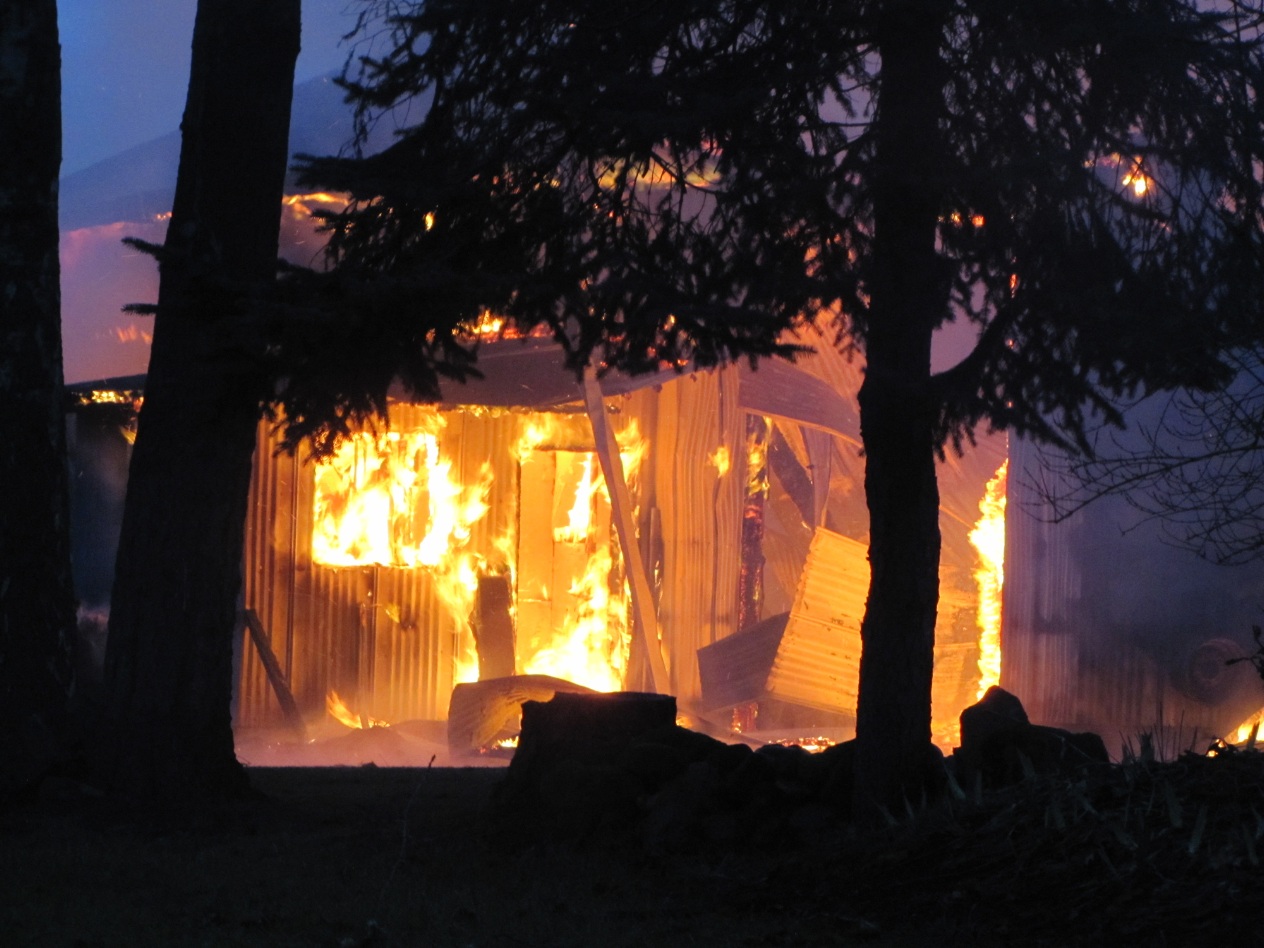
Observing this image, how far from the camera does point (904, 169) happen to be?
21.1ft

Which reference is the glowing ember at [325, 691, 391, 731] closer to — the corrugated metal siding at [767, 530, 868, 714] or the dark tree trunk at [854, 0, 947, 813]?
the corrugated metal siding at [767, 530, 868, 714]

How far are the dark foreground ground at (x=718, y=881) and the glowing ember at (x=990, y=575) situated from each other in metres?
14.7

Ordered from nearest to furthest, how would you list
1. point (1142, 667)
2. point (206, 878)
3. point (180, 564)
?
point (206, 878), point (180, 564), point (1142, 667)

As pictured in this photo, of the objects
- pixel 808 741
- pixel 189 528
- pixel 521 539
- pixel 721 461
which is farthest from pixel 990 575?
pixel 189 528

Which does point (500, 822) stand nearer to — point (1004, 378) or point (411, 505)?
point (1004, 378)

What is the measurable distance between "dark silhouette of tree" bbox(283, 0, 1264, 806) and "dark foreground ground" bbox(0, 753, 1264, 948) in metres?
0.99

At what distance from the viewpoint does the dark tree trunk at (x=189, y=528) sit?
754cm

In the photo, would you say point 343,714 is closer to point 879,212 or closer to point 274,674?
point 274,674

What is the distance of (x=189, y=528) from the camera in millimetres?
7570

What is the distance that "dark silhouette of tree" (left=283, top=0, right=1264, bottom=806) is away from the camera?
640 centimetres

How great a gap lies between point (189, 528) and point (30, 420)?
3.70ft

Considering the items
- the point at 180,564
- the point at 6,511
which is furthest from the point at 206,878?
the point at 6,511

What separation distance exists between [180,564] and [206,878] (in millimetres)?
2145

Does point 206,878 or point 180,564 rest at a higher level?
point 180,564
